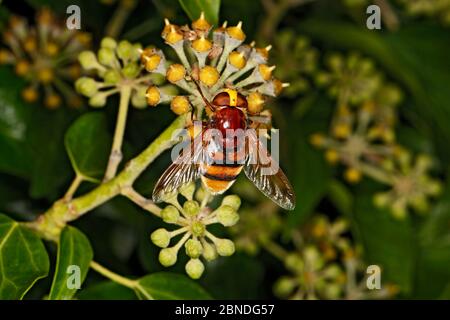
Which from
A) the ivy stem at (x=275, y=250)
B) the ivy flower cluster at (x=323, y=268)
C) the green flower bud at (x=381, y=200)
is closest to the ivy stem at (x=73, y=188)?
the ivy flower cluster at (x=323, y=268)

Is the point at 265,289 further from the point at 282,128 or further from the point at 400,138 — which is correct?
the point at 400,138

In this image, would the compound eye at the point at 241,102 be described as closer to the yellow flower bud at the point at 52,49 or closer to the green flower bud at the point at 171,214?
the green flower bud at the point at 171,214

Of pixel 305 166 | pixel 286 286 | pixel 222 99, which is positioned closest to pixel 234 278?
pixel 286 286

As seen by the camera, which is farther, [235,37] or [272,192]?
[272,192]

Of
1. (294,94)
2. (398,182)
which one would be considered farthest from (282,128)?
(398,182)

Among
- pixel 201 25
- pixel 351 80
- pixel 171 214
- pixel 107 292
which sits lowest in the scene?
pixel 107 292

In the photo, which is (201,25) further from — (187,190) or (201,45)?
(187,190)
